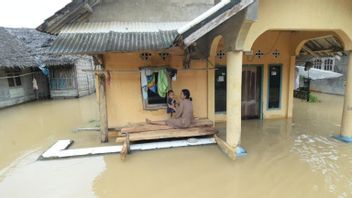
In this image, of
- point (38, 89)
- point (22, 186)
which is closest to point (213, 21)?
point (22, 186)

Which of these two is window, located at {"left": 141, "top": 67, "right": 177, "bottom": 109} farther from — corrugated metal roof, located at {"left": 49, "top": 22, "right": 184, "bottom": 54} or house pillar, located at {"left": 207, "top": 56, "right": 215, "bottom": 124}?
house pillar, located at {"left": 207, "top": 56, "right": 215, "bottom": 124}

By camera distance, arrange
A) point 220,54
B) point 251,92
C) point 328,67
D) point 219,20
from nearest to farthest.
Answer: point 219,20 < point 220,54 < point 251,92 < point 328,67

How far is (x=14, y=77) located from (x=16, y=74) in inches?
16.5

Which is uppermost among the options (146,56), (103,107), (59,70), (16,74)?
(146,56)

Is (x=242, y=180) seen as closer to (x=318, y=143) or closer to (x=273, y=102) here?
(x=318, y=143)

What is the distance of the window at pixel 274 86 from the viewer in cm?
920

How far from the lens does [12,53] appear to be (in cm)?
1507

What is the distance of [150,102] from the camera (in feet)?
25.0

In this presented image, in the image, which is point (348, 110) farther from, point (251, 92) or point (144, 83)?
point (144, 83)

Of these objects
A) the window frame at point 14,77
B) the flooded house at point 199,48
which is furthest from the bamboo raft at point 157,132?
the window frame at point 14,77

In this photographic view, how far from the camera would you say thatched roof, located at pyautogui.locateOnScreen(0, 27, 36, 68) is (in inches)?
553

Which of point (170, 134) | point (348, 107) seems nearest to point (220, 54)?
point (170, 134)

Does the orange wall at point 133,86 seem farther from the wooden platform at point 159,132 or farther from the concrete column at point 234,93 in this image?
the concrete column at point 234,93

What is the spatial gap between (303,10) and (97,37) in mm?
5422
